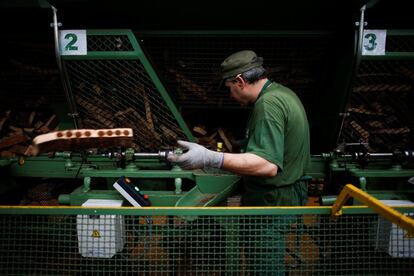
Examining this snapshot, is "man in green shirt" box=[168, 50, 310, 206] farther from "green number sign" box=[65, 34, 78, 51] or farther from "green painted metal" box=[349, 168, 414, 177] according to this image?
"green number sign" box=[65, 34, 78, 51]

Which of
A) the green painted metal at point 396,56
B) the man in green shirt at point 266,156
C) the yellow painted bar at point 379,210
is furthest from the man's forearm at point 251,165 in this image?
the green painted metal at point 396,56

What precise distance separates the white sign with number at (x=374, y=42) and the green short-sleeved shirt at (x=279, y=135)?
929 mm

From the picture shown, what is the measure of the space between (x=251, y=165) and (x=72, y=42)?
1.84 meters

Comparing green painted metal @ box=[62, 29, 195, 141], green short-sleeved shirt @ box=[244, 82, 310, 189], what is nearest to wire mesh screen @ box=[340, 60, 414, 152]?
green short-sleeved shirt @ box=[244, 82, 310, 189]

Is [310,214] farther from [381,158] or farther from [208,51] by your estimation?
[208,51]

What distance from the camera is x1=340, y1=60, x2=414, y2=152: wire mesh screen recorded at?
3.21 metres

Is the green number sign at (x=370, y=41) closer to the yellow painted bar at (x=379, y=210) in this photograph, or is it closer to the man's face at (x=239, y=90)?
the man's face at (x=239, y=90)

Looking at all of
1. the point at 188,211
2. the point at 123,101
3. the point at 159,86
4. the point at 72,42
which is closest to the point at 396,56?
the point at 159,86

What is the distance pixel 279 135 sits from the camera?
2090mm

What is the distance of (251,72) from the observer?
2365mm

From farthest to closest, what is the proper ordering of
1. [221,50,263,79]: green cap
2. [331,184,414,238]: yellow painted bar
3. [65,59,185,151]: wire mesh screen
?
1. [65,59,185,151]: wire mesh screen
2. [221,50,263,79]: green cap
3. [331,184,414,238]: yellow painted bar

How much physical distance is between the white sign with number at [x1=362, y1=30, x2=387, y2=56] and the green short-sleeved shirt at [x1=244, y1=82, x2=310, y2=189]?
929mm

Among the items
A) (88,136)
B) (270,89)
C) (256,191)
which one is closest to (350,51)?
(270,89)

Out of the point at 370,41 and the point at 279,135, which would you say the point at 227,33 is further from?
the point at 279,135
